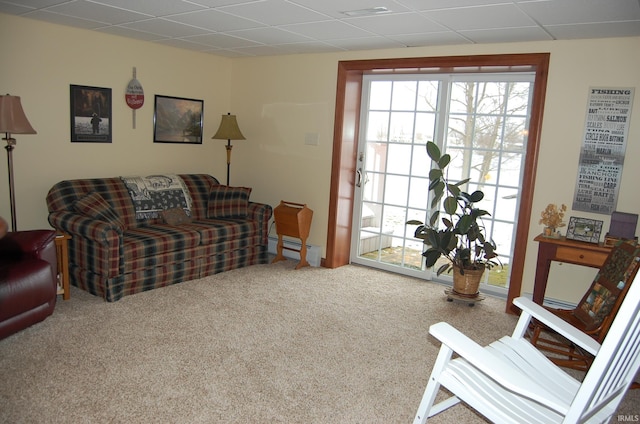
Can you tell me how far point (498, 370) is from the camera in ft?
5.54

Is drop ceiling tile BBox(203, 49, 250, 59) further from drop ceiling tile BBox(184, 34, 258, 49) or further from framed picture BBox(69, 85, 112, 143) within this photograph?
framed picture BBox(69, 85, 112, 143)

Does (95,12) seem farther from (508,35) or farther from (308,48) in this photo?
(508,35)

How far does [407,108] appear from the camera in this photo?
4.80m

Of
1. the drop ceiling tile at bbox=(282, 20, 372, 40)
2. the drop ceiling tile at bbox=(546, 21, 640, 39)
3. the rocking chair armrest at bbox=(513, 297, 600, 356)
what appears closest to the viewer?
the rocking chair armrest at bbox=(513, 297, 600, 356)

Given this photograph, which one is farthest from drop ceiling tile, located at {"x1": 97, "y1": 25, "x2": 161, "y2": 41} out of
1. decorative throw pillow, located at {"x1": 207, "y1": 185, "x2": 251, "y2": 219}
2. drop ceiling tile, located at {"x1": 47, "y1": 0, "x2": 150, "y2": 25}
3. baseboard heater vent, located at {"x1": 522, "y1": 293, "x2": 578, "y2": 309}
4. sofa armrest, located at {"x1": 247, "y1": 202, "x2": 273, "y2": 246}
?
baseboard heater vent, located at {"x1": 522, "y1": 293, "x2": 578, "y2": 309}

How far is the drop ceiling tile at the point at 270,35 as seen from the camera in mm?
4023

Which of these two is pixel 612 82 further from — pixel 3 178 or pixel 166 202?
pixel 3 178

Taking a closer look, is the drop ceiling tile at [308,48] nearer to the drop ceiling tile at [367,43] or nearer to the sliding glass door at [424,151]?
the drop ceiling tile at [367,43]

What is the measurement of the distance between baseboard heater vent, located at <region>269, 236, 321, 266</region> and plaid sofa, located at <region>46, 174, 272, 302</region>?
0.39 meters

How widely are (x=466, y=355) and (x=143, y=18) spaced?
3475 millimetres

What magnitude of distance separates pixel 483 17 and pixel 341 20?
98 centimetres

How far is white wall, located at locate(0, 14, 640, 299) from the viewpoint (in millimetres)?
3734

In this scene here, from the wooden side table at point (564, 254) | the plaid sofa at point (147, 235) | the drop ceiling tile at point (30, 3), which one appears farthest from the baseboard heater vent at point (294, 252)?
the drop ceiling tile at point (30, 3)

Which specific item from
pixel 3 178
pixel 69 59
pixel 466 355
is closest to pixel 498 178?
pixel 466 355
